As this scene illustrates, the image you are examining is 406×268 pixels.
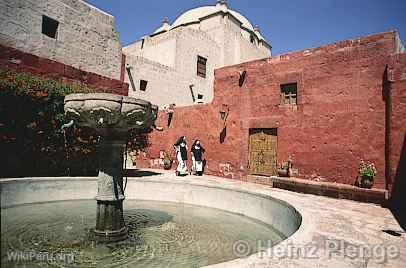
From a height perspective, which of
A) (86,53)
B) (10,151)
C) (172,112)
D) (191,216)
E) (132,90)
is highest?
(86,53)

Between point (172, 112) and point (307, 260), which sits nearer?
point (307, 260)

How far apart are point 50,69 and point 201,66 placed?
14.8 meters

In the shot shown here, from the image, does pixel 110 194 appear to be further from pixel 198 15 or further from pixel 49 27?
pixel 198 15

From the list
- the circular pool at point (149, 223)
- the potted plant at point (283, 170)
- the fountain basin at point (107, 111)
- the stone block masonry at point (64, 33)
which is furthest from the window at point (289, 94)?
the stone block masonry at point (64, 33)

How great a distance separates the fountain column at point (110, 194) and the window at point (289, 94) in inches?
283

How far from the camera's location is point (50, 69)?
10039 millimetres

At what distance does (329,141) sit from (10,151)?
9.54 metres

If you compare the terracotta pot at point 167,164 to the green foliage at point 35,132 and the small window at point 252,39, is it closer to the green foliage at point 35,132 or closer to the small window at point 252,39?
the green foliage at point 35,132

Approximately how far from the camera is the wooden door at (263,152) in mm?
10046

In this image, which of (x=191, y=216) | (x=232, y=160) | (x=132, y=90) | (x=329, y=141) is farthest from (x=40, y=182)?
(x=132, y=90)

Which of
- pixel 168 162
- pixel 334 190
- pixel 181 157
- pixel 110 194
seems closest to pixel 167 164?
pixel 168 162

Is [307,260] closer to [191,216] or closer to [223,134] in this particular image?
[191,216]

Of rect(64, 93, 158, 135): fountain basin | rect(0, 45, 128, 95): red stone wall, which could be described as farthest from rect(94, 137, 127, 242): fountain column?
rect(0, 45, 128, 95): red stone wall

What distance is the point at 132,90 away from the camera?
17.5 m
